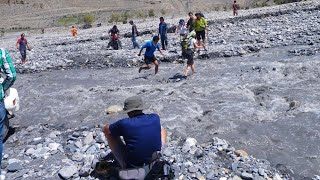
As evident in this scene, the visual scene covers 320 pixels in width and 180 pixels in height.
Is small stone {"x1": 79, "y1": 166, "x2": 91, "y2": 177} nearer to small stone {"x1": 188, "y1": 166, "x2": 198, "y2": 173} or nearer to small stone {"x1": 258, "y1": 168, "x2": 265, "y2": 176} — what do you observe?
small stone {"x1": 188, "y1": 166, "x2": 198, "y2": 173}

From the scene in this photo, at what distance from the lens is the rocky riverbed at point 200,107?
21.0 ft

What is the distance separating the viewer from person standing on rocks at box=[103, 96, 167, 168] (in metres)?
→ 4.93

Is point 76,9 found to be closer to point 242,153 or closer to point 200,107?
point 200,107

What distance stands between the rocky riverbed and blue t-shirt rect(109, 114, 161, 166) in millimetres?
1011

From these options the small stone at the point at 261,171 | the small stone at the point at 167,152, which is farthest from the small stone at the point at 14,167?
the small stone at the point at 261,171

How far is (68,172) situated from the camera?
581cm

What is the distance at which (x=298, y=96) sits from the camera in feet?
33.9

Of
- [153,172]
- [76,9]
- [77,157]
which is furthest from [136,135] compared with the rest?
[76,9]

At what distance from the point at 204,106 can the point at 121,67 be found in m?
6.23

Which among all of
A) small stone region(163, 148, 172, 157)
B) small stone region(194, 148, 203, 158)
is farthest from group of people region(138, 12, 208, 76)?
small stone region(163, 148, 172, 157)

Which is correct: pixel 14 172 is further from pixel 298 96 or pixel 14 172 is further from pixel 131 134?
pixel 298 96

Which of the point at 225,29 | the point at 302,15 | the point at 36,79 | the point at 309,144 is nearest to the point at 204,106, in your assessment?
the point at 309,144

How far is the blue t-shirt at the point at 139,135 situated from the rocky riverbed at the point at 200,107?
3.32 ft

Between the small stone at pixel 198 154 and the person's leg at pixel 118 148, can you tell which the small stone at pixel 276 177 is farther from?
the person's leg at pixel 118 148
